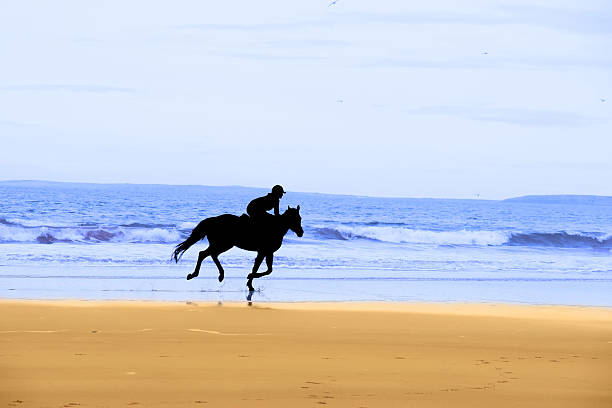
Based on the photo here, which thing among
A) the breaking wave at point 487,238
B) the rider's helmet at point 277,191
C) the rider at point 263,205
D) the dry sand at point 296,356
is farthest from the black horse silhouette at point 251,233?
the breaking wave at point 487,238

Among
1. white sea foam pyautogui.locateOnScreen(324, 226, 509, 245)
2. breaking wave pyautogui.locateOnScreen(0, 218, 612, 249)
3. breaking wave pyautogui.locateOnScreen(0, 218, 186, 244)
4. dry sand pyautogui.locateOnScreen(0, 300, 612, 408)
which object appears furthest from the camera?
white sea foam pyautogui.locateOnScreen(324, 226, 509, 245)

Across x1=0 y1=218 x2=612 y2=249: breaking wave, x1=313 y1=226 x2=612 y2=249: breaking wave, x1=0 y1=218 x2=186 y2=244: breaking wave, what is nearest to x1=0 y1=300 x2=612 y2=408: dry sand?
x1=0 y1=218 x2=186 y2=244: breaking wave

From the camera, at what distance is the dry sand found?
6441 mm

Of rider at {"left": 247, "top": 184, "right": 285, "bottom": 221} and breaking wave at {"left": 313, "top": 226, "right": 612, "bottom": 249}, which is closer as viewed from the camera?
rider at {"left": 247, "top": 184, "right": 285, "bottom": 221}

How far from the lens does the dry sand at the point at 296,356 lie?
6.44m

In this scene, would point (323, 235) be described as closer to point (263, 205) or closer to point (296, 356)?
point (263, 205)

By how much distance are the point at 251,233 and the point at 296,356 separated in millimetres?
6183

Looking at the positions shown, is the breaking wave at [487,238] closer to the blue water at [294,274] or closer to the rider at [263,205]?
the blue water at [294,274]

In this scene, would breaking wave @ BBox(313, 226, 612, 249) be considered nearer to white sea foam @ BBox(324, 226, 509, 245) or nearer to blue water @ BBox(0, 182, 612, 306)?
white sea foam @ BBox(324, 226, 509, 245)

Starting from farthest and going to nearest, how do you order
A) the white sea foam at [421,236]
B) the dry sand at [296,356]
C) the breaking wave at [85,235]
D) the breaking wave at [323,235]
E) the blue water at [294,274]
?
the white sea foam at [421,236] → the breaking wave at [323,235] → the breaking wave at [85,235] → the blue water at [294,274] → the dry sand at [296,356]

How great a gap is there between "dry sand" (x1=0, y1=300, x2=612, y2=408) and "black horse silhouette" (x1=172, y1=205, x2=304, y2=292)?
2125 mm

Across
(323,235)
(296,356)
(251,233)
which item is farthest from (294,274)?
(323,235)

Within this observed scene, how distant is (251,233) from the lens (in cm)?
1423

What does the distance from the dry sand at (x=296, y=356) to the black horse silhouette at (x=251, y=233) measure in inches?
83.7
